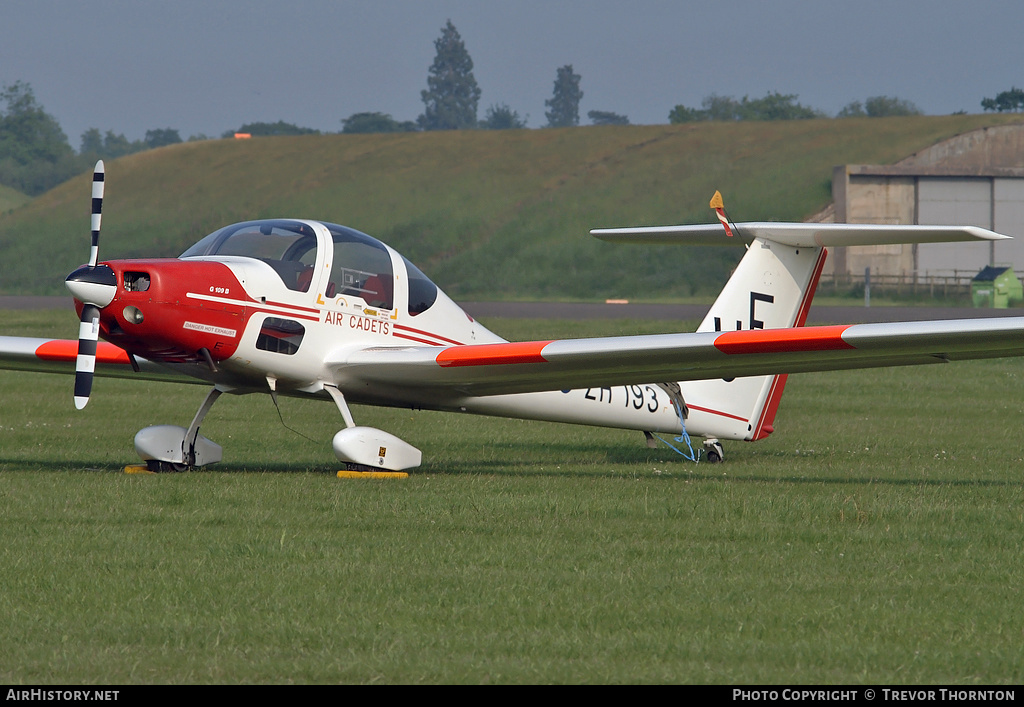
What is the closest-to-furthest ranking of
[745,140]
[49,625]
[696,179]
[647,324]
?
[49,625]
[647,324]
[696,179]
[745,140]

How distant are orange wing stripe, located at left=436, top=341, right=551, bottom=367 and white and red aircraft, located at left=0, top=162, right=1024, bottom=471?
0.6 inches

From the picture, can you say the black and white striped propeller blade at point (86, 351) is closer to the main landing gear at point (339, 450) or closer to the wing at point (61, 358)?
the main landing gear at point (339, 450)

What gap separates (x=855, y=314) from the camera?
40.2 metres

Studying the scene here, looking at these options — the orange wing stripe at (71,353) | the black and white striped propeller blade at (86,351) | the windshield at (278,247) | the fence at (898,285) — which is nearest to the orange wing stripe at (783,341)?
the windshield at (278,247)

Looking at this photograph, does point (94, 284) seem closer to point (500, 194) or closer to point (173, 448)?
point (173, 448)

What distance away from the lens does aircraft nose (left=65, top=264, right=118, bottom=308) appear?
9695mm

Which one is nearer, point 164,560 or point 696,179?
point 164,560

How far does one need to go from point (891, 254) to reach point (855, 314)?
27.9 m

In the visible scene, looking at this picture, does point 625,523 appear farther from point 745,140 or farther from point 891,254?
point 745,140

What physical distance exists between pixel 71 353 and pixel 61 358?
0.16 m

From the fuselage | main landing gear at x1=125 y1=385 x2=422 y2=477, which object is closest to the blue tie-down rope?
the fuselage

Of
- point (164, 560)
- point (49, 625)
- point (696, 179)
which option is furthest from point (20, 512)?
point (696, 179)

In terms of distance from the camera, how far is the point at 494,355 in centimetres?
1059

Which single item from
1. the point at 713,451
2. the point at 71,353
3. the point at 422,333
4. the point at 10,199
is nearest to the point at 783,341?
the point at 713,451
